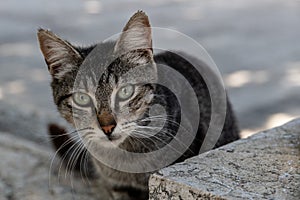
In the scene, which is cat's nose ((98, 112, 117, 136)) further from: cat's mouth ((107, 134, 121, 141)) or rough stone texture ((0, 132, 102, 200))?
rough stone texture ((0, 132, 102, 200))

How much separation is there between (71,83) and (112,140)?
23cm

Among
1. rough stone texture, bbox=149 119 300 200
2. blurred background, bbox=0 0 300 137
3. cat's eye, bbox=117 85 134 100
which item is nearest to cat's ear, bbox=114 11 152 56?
cat's eye, bbox=117 85 134 100

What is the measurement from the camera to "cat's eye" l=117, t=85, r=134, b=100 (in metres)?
1.54

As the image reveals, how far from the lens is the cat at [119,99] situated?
151 centimetres

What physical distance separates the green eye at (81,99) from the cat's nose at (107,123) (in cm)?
9

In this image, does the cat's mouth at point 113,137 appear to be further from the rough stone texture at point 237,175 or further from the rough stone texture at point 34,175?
the rough stone texture at point 34,175

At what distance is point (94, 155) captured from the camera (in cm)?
173

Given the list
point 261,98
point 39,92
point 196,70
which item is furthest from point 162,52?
point 39,92

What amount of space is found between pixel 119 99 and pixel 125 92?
31mm

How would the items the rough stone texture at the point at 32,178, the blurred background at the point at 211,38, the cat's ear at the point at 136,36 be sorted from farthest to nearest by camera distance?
the blurred background at the point at 211,38 → the rough stone texture at the point at 32,178 → the cat's ear at the point at 136,36

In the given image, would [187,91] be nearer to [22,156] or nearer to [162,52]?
[162,52]

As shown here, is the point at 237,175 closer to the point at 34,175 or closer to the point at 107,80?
the point at 107,80

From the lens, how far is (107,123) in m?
1.48

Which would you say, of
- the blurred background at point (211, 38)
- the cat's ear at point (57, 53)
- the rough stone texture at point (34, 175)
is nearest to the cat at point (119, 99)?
the cat's ear at point (57, 53)
